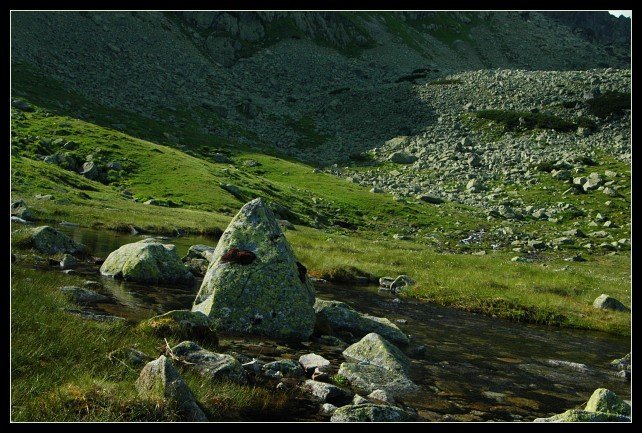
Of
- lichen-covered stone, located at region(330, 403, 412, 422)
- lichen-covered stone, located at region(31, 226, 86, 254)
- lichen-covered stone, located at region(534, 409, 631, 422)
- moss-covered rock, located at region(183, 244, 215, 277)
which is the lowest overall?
moss-covered rock, located at region(183, 244, 215, 277)

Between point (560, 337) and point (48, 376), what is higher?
point (48, 376)

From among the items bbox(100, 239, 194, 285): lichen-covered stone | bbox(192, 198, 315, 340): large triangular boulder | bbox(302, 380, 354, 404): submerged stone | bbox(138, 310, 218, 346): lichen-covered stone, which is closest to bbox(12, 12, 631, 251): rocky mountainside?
bbox(100, 239, 194, 285): lichen-covered stone

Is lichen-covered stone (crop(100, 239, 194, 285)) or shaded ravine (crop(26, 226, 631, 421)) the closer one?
shaded ravine (crop(26, 226, 631, 421))

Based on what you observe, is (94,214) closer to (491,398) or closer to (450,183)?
(491,398)

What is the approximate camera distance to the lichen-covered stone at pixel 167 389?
27.2ft

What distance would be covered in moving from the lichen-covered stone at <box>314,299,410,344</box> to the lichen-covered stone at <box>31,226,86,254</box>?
14254mm

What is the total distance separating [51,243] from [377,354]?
764 inches

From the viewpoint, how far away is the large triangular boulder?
1633 centimetres

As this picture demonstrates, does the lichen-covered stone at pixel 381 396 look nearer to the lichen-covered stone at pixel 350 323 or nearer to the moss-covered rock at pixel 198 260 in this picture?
the lichen-covered stone at pixel 350 323

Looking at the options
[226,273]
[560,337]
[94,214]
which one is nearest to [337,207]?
[94,214]

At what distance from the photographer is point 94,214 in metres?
44.9

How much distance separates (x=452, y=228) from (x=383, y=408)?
2266 inches

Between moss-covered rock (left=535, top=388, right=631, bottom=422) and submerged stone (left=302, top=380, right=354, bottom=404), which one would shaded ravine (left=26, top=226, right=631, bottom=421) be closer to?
submerged stone (left=302, top=380, right=354, bottom=404)

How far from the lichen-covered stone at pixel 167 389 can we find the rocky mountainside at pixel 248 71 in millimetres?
88617
